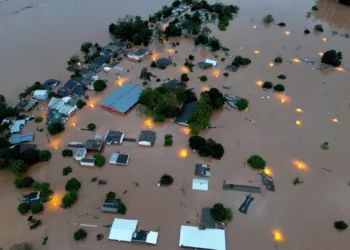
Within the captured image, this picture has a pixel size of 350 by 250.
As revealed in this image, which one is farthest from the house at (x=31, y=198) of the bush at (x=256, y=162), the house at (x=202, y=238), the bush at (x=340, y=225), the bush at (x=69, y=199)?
the bush at (x=340, y=225)

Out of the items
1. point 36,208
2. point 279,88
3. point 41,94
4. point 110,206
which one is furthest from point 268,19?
point 36,208

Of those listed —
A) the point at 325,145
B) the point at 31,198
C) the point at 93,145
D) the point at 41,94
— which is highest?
the point at 325,145

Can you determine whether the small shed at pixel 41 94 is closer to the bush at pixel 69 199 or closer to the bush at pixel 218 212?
the bush at pixel 69 199

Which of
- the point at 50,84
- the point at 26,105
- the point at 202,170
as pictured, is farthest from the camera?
the point at 50,84

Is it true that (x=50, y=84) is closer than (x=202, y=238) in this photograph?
No

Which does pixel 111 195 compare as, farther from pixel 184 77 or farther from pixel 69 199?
pixel 184 77

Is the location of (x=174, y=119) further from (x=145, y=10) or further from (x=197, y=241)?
(x=145, y=10)

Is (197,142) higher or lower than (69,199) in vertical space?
higher

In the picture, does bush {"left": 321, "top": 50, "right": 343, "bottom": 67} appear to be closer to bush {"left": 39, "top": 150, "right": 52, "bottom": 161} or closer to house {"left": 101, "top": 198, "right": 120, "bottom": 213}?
house {"left": 101, "top": 198, "right": 120, "bottom": 213}

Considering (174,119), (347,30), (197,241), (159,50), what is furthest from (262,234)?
(347,30)
